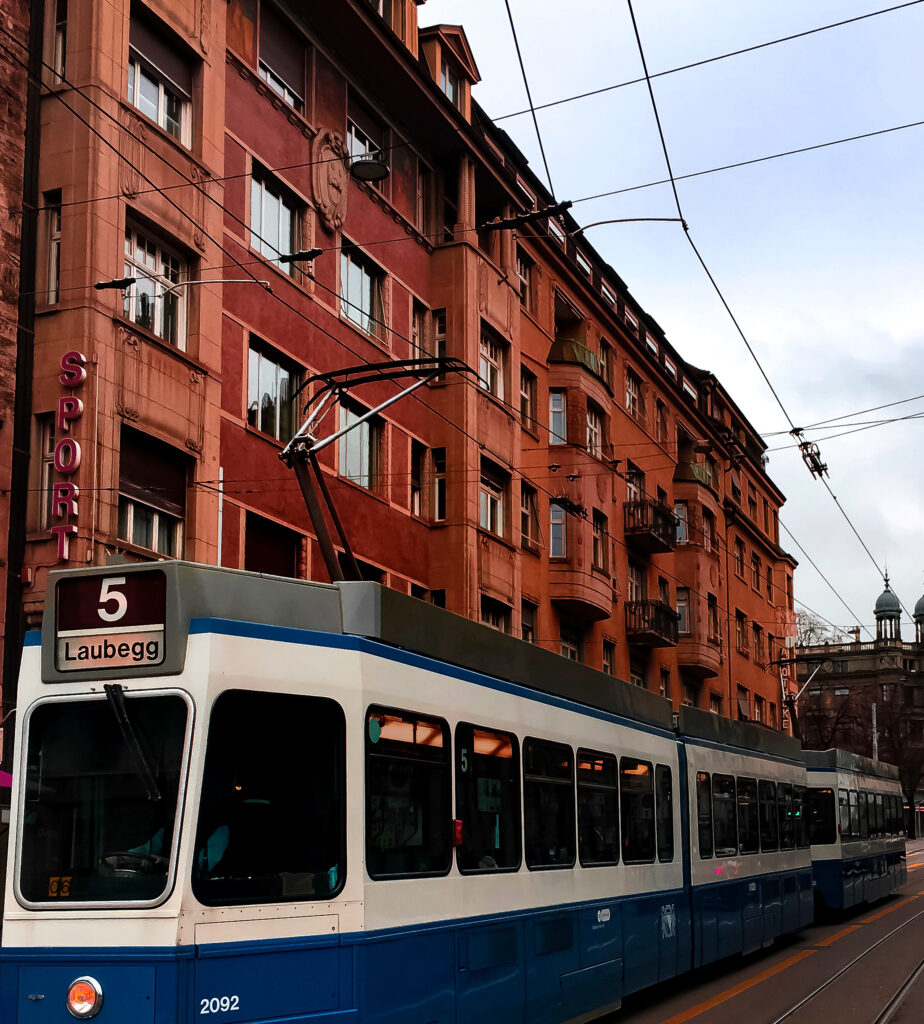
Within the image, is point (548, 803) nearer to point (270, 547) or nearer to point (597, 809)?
point (597, 809)

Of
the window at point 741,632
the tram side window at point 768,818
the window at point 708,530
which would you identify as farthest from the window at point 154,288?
the window at point 741,632

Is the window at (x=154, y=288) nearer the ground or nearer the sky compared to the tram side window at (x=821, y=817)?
nearer the sky

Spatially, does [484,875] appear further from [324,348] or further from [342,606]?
[324,348]

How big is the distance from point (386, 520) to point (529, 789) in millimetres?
14435

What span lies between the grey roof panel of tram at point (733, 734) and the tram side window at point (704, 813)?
51 cm

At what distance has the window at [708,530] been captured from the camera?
46697mm

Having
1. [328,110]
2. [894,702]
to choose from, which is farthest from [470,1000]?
[894,702]

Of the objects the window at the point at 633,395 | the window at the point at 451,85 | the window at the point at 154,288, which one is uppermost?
the window at the point at 451,85

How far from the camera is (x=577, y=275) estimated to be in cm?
3516

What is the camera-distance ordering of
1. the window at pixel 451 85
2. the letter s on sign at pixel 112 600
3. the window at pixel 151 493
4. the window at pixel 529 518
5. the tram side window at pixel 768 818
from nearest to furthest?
the letter s on sign at pixel 112 600, the window at pixel 151 493, the tram side window at pixel 768 818, the window at pixel 451 85, the window at pixel 529 518

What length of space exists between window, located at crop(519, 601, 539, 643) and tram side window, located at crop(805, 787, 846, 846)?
7.25 m

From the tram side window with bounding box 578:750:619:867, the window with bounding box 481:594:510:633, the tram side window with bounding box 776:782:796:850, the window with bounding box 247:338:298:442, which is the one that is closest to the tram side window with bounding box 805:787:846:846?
the tram side window with bounding box 776:782:796:850

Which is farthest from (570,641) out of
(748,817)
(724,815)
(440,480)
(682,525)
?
(724,815)

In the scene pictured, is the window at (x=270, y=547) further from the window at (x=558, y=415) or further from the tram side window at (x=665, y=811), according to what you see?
the window at (x=558, y=415)
